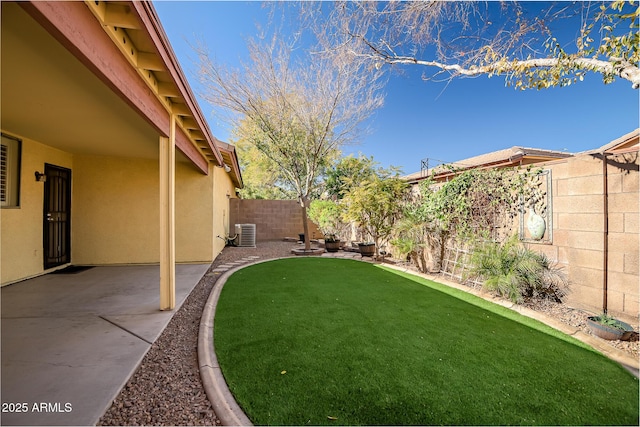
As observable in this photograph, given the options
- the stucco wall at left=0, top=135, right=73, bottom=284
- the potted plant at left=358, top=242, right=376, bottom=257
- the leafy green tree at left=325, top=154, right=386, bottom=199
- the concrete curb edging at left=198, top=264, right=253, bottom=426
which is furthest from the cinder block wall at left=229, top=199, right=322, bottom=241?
the concrete curb edging at left=198, top=264, right=253, bottom=426

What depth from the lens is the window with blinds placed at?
16.8 feet

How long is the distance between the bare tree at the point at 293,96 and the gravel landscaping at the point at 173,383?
6771mm

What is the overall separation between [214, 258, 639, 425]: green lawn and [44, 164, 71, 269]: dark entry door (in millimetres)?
4998

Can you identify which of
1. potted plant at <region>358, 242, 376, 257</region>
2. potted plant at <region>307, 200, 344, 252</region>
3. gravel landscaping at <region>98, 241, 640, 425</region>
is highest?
potted plant at <region>307, 200, 344, 252</region>

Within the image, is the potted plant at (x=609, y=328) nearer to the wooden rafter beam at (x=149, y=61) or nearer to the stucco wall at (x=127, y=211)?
the wooden rafter beam at (x=149, y=61)

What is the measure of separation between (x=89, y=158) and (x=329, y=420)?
27.3 feet

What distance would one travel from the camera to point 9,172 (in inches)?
207

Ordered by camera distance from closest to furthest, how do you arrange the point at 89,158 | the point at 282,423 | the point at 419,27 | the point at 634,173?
the point at 282,423, the point at 634,173, the point at 419,27, the point at 89,158

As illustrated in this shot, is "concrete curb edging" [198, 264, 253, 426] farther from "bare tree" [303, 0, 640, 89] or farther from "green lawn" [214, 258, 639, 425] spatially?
"bare tree" [303, 0, 640, 89]

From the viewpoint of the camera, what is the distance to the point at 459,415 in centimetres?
201

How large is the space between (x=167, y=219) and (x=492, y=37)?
638 cm

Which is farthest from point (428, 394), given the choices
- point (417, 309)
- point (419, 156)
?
point (419, 156)

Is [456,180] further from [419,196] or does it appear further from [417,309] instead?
[417,309]

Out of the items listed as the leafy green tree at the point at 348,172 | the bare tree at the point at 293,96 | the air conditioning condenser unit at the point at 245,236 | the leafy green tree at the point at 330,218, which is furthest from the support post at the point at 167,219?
the leafy green tree at the point at 348,172
